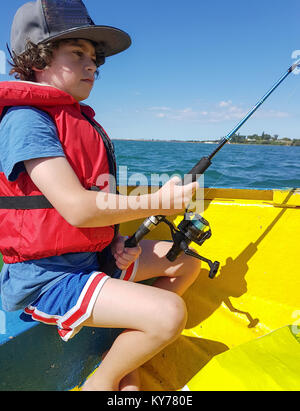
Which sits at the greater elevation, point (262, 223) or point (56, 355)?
point (262, 223)

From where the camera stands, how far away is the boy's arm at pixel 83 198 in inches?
42.0

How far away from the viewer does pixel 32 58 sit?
1.25 metres

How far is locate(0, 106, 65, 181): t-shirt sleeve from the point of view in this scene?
1061mm

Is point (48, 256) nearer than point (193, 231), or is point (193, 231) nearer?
point (48, 256)

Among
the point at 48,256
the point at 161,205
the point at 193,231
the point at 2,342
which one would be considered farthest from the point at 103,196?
the point at 2,342

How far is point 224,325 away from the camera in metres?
1.81

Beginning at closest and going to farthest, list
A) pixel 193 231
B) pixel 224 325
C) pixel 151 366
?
pixel 193 231, pixel 151 366, pixel 224 325

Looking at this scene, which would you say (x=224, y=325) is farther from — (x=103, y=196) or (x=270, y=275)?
(x=103, y=196)

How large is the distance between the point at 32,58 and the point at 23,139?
0.39 meters

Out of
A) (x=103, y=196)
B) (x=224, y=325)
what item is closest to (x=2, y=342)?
(x=103, y=196)

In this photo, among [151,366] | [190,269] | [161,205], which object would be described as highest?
[161,205]

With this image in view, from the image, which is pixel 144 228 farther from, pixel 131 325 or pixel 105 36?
pixel 105 36

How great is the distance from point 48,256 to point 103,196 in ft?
1.07
